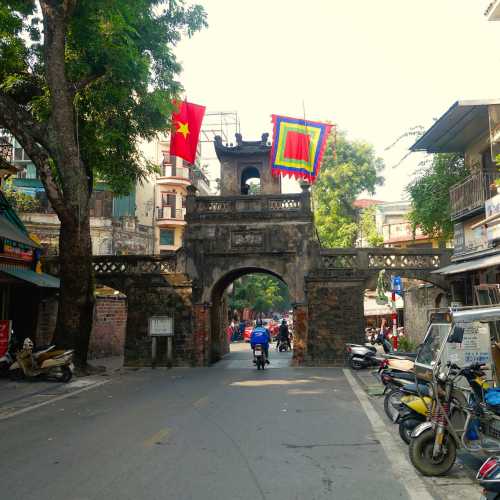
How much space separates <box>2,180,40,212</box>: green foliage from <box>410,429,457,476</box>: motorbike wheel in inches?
1109

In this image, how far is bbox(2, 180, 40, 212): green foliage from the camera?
29.7 metres

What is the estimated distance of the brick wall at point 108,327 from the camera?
21828 mm

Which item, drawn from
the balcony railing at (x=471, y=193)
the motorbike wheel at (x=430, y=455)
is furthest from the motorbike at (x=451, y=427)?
the balcony railing at (x=471, y=193)

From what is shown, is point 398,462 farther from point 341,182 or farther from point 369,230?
point 369,230

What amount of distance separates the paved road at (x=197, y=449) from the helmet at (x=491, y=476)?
1073 mm

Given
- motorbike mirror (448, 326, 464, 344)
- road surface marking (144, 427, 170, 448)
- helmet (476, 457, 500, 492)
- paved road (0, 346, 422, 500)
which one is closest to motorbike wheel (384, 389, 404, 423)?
paved road (0, 346, 422, 500)

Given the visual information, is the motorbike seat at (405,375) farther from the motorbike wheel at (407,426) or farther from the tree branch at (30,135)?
the tree branch at (30,135)

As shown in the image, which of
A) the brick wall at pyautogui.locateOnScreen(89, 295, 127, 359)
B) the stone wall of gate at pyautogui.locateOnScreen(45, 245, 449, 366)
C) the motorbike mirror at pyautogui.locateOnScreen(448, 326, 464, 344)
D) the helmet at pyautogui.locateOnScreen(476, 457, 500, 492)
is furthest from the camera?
the brick wall at pyautogui.locateOnScreen(89, 295, 127, 359)

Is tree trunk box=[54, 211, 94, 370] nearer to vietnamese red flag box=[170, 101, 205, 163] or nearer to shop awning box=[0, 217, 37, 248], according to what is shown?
shop awning box=[0, 217, 37, 248]

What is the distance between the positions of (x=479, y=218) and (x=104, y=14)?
1208 cm

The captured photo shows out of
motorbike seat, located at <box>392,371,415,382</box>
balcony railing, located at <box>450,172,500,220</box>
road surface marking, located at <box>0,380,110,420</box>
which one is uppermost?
balcony railing, located at <box>450,172,500,220</box>

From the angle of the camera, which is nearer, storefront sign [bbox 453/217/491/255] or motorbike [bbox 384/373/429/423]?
motorbike [bbox 384/373/429/423]

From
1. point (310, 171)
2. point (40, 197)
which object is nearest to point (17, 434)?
point (310, 171)

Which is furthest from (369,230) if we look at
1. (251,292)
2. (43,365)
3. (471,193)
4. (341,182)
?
(43,365)
